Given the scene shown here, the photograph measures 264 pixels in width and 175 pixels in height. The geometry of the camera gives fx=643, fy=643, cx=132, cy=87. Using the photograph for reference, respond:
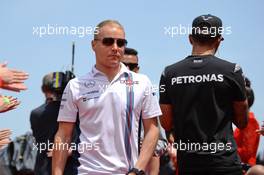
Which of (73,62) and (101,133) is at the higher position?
(73,62)

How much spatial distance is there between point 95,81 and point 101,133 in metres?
0.57

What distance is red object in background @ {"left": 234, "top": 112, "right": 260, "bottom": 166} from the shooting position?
7.76m

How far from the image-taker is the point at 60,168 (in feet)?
20.0

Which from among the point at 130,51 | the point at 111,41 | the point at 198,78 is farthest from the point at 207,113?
the point at 130,51

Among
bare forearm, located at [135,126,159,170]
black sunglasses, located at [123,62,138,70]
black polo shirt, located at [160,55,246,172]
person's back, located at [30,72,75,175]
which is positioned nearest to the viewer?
bare forearm, located at [135,126,159,170]

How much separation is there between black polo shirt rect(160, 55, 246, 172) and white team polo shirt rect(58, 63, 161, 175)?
335 millimetres

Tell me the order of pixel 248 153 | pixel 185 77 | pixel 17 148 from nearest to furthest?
pixel 185 77 < pixel 248 153 < pixel 17 148

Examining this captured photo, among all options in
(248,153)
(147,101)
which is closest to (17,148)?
(248,153)

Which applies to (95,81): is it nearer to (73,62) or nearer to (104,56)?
(104,56)

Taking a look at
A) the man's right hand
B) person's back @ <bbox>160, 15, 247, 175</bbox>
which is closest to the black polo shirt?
person's back @ <bbox>160, 15, 247, 175</bbox>

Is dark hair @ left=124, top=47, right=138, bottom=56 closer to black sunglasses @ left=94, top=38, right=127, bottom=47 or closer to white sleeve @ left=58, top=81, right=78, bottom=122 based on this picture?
black sunglasses @ left=94, top=38, right=127, bottom=47

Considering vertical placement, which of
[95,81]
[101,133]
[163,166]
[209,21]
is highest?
[209,21]

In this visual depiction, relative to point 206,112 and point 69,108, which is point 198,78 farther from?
point 69,108

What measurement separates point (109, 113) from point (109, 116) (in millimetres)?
28
